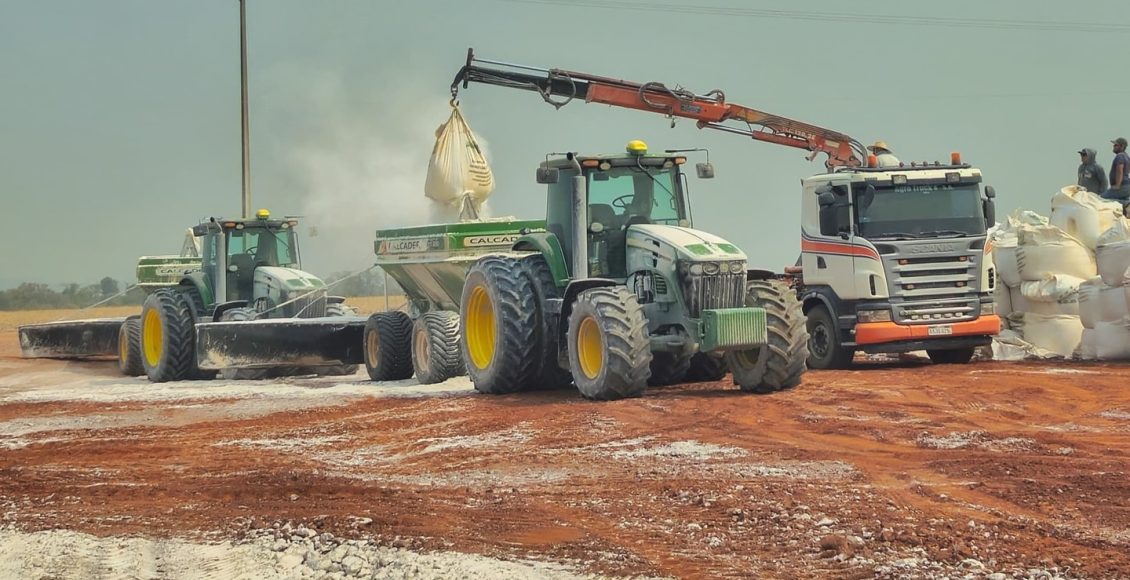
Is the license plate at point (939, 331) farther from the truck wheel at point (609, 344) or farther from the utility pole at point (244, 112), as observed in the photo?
the utility pole at point (244, 112)

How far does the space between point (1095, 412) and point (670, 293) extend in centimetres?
372

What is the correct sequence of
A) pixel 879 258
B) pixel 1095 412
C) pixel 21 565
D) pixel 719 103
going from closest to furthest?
pixel 21 565 < pixel 1095 412 < pixel 879 258 < pixel 719 103

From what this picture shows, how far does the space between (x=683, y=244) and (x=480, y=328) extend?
3111 mm

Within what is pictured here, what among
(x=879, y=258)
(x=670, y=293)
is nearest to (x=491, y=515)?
(x=670, y=293)

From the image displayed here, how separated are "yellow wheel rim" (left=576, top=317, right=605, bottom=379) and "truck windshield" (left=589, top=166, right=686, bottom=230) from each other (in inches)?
49.4

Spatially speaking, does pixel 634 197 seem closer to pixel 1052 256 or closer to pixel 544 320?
pixel 544 320

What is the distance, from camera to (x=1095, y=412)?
11445mm

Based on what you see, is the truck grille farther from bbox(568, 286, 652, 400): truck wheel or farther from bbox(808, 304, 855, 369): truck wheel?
bbox(808, 304, 855, 369): truck wheel

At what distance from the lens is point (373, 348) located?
698 inches

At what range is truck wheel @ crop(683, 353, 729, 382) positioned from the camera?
47.9 feet

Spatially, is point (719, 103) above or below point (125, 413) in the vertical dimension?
above

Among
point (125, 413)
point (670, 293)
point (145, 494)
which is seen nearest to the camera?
point (145, 494)

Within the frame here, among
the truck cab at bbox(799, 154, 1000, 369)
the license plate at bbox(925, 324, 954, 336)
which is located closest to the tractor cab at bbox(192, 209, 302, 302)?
the truck cab at bbox(799, 154, 1000, 369)

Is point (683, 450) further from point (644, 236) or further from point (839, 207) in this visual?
point (839, 207)
